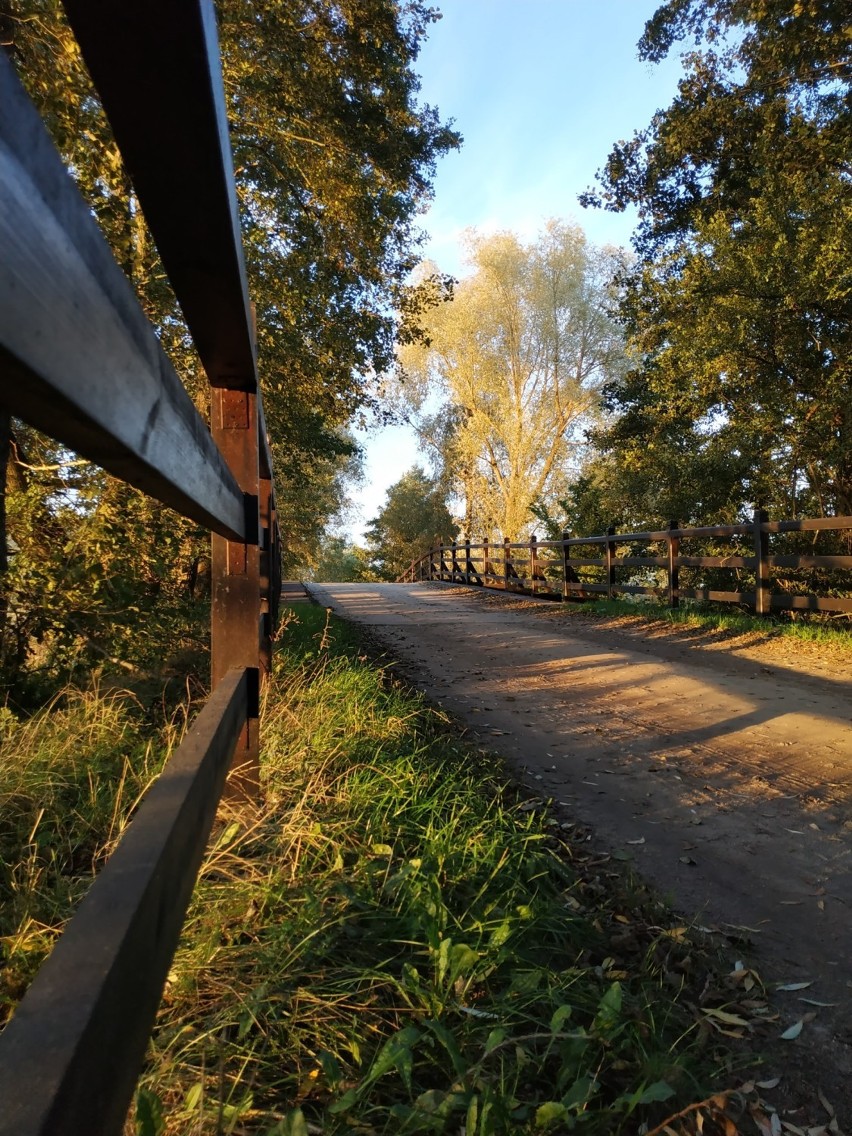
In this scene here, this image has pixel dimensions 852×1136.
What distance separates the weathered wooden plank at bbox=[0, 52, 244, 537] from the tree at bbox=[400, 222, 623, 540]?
87.8 feet

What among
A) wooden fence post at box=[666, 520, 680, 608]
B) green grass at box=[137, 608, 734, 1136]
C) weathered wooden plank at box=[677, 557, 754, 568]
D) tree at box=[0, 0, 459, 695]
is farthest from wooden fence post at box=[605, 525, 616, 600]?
green grass at box=[137, 608, 734, 1136]

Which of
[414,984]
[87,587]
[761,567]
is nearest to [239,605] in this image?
[414,984]

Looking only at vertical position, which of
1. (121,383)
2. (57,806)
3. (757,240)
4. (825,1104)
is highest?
(757,240)

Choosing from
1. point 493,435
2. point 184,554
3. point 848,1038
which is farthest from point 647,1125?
point 493,435

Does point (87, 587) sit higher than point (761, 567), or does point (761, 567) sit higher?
point (761, 567)

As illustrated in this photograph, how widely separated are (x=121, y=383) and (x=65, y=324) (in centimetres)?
18

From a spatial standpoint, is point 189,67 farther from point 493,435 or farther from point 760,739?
point 493,435

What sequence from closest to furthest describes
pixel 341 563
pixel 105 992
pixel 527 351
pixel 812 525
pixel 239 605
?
pixel 105 992, pixel 239 605, pixel 812 525, pixel 527 351, pixel 341 563

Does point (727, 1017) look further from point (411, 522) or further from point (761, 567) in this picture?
point (411, 522)

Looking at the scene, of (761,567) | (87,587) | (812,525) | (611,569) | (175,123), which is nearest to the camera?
(175,123)

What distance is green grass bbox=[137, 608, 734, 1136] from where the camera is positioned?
55.0 inches

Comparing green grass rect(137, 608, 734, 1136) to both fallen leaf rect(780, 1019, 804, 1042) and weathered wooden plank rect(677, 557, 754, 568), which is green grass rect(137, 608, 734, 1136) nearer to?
fallen leaf rect(780, 1019, 804, 1042)

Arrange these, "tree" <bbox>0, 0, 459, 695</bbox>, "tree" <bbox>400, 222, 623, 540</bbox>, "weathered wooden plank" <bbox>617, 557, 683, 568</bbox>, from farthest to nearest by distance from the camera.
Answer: "tree" <bbox>400, 222, 623, 540</bbox> → "weathered wooden plank" <bbox>617, 557, 683, 568</bbox> → "tree" <bbox>0, 0, 459, 695</bbox>

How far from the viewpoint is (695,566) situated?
1002cm
